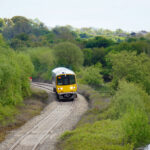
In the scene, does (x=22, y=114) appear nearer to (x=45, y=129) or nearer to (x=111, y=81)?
(x=45, y=129)

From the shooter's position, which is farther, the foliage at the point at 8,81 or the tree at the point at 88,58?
the tree at the point at 88,58

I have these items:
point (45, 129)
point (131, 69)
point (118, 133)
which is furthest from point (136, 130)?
point (131, 69)

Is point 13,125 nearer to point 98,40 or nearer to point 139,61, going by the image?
point 139,61

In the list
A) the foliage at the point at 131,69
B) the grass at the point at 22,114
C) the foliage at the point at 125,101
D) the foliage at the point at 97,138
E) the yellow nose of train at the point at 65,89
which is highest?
the foliage at the point at 131,69

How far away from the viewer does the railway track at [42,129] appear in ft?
46.4

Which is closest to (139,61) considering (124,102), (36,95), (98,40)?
(124,102)

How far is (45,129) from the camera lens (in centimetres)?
1742

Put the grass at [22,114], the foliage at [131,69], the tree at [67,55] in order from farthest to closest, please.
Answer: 1. the tree at [67,55]
2. the foliage at [131,69]
3. the grass at [22,114]

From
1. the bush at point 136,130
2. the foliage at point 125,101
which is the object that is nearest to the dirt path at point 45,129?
the foliage at point 125,101

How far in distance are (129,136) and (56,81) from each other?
54.1 ft

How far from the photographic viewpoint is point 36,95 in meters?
32.1

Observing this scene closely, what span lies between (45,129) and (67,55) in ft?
149

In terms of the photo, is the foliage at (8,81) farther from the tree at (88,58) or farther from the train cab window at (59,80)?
the tree at (88,58)

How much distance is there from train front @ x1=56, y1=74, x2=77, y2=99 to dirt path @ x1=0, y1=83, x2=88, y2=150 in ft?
6.74
